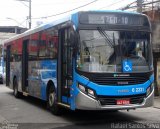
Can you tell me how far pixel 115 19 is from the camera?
10875 mm

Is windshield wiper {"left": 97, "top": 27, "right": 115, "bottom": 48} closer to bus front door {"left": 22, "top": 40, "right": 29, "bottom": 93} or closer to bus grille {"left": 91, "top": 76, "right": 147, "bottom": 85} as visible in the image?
bus grille {"left": 91, "top": 76, "right": 147, "bottom": 85}

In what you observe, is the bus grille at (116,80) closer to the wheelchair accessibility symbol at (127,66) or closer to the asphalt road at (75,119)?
the wheelchair accessibility symbol at (127,66)

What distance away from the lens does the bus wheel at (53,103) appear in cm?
1241

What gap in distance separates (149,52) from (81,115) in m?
3.11

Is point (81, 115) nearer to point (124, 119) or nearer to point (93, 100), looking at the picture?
point (124, 119)

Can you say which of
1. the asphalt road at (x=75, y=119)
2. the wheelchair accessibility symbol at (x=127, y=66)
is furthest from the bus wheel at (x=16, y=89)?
the wheelchair accessibility symbol at (x=127, y=66)

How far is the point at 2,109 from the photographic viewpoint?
1455 centimetres

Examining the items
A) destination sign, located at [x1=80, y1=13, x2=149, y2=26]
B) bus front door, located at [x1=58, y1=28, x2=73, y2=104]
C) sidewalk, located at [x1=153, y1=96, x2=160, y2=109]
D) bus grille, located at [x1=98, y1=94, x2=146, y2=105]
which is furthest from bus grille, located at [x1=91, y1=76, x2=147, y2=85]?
sidewalk, located at [x1=153, y1=96, x2=160, y2=109]

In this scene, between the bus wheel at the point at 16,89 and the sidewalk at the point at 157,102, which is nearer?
the sidewalk at the point at 157,102

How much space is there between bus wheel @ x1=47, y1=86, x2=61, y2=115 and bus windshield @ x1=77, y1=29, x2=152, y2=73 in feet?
8.02

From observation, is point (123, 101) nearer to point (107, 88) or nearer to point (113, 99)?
point (113, 99)

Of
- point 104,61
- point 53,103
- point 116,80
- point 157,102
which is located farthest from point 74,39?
point 157,102

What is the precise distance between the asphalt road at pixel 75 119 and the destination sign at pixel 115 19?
283 cm

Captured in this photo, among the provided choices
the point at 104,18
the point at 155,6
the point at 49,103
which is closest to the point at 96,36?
the point at 104,18
